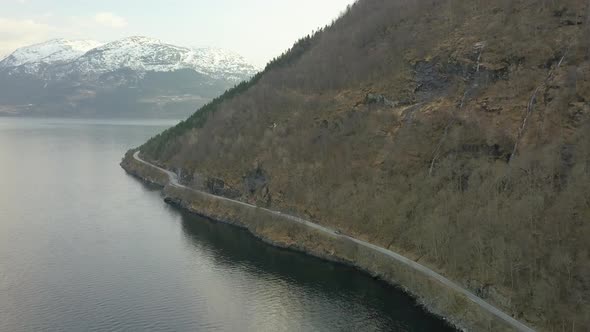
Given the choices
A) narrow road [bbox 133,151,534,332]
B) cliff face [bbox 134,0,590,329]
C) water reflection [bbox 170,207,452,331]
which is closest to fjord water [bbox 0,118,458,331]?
water reflection [bbox 170,207,452,331]

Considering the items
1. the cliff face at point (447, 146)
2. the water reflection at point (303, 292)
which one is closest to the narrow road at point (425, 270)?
the cliff face at point (447, 146)

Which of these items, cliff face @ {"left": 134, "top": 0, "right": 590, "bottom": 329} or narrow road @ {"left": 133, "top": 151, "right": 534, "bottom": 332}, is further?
cliff face @ {"left": 134, "top": 0, "right": 590, "bottom": 329}

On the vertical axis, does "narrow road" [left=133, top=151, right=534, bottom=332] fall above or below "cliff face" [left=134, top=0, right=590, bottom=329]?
below

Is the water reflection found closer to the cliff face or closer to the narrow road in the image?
the narrow road

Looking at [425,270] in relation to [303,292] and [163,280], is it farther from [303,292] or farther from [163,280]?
[163,280]

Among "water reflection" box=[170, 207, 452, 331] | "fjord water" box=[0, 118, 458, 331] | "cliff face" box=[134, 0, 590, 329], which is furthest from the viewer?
"water reflection" box=[170, 207, 452, 331]

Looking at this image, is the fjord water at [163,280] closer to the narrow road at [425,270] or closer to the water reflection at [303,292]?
the water reflection at [303,292]
